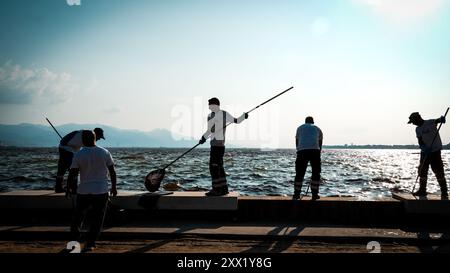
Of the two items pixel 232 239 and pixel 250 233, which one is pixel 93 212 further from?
pixel 250 233

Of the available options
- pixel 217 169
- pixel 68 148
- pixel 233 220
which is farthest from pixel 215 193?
pixel 68 148

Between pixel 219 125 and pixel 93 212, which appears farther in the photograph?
pixel 219 125

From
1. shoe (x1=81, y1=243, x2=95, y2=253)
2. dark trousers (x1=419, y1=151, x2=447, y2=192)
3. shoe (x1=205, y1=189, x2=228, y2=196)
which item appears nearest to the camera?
shoe (x1=81, y1=243, x2=95, y2=253)

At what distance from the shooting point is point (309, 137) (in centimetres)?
786

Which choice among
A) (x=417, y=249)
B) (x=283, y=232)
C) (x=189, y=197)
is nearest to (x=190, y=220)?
(x=189, y=197)

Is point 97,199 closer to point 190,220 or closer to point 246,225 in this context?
point 190,220

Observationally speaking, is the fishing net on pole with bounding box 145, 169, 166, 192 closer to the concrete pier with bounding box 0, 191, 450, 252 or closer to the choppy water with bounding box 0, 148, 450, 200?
the concrete pier with bounding box 0, 191, 450, 252

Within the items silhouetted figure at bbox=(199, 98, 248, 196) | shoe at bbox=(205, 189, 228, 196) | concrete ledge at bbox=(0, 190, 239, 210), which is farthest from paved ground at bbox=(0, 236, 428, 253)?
silhouetted figure at bbox=(199, 98, 248, 196)

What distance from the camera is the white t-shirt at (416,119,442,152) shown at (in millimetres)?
7621

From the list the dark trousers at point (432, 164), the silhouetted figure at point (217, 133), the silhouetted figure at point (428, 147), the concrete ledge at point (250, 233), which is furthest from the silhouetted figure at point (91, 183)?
the dark trousers at point (432, 164)

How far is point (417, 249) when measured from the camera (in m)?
5.20

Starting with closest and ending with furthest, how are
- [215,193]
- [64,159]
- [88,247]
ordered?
1. [88,247]
2. [215,193]
3. [64,159]

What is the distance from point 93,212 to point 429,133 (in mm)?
7028
